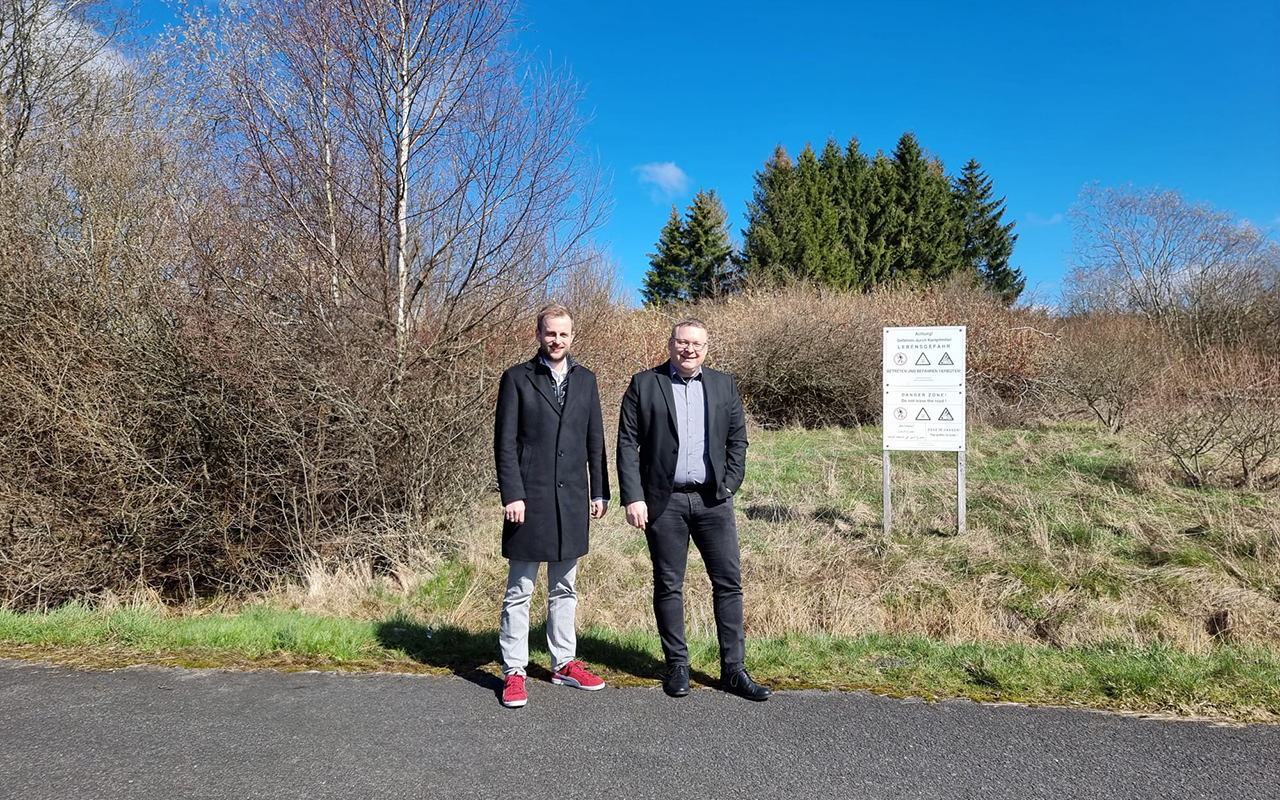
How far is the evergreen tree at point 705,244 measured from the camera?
1670 inches

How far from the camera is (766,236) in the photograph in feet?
120

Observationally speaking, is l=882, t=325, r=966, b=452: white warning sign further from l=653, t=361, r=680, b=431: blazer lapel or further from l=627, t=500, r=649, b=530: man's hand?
l=627, t=500, r=649, b=530: man's hand

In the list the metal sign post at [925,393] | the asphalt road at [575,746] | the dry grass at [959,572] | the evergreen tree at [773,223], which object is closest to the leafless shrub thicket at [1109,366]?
the dry grass at [959,572]

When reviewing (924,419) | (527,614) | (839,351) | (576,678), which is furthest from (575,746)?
(839,351)

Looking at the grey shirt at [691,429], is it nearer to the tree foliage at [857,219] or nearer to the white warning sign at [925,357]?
the white warning sign at [925,357]

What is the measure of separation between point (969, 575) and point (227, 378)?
696 cm

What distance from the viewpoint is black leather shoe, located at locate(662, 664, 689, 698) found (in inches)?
155

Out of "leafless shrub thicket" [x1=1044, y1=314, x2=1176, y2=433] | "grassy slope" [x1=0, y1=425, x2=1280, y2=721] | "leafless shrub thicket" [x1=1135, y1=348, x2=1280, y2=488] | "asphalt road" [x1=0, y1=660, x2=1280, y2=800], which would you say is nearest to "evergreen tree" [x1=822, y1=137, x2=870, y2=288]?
"leafless shrub thicket" [x1=1044, y1=314, x2=1176, y2=433]

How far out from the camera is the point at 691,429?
411 centimetres

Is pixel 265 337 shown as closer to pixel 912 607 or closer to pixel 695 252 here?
pixel 912 607

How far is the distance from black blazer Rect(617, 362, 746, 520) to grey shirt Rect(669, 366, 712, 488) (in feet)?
0.09

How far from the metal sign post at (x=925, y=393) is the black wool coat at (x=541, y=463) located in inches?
195

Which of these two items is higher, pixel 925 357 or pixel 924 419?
pixel 925 357

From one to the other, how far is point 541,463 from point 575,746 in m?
1.40
